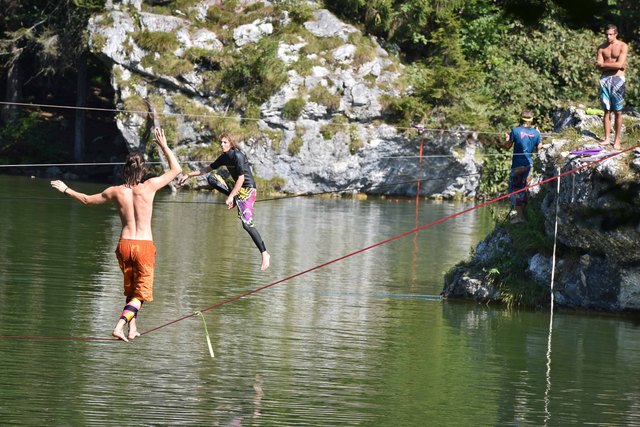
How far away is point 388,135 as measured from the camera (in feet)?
126

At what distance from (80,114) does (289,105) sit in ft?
26.1

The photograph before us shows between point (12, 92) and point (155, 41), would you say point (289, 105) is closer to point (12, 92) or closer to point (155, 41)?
point (155, 41)

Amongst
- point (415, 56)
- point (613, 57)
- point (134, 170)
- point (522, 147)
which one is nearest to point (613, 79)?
point (613, 57)

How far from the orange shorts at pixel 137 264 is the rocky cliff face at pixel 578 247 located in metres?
6.80

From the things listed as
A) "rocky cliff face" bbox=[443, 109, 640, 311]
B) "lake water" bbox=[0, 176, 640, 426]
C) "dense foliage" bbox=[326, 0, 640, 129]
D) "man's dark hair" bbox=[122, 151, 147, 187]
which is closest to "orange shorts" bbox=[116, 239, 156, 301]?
"man's dark hair" bbox=[122, 151, 147, 187]

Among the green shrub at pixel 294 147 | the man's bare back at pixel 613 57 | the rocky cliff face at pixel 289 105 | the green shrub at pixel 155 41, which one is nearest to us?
the man's bare back at pixel 613 57

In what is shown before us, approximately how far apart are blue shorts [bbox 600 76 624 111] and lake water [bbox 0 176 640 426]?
124 inches

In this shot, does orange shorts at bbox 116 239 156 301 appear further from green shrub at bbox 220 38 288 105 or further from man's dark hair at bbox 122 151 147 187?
green shrub at bbox 220 38 288 105

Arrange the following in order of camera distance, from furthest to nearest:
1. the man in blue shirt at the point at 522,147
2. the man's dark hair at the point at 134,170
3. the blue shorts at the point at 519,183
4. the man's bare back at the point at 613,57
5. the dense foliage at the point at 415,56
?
the dense foliage at the point at 415,56
the blue shorts at the point at 519,183
the man in blue shirt at the point at 522,147
the man's bare back at the point at 613,57
the man's dark hair at the point at 134,170

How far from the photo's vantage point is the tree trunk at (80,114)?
41219 millimetres

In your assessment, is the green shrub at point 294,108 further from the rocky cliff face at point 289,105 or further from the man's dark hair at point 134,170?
the man's dark hair at point 134,170

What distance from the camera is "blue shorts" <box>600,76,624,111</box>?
17.0 m

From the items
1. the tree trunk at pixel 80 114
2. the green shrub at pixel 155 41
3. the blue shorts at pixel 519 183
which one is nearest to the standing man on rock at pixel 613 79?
the blue shorts at pixel 519 183

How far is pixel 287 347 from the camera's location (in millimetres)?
15375
